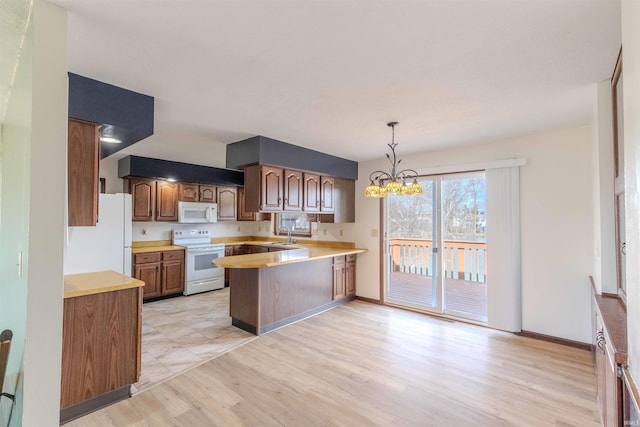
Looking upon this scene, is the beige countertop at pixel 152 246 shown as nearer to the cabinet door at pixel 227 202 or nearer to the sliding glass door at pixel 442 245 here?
the cabinet door at pixel 227 202

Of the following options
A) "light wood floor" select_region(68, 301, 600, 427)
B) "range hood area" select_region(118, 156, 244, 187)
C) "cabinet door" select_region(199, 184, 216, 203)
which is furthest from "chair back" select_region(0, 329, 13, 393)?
"cabinet door" select_region(199, 184, 216, 203)

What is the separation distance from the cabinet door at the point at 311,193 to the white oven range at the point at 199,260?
2.24 m

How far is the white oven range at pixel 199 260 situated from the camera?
17.3ft

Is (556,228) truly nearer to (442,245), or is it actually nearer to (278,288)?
(442,245)

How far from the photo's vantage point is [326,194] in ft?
15.3

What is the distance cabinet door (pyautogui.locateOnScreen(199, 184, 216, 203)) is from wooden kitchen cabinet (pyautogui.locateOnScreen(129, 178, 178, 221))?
491 mm

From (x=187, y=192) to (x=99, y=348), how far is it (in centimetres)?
380

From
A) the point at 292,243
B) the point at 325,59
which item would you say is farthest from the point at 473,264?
the point at 325,59

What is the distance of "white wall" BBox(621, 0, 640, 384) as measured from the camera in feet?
3.18

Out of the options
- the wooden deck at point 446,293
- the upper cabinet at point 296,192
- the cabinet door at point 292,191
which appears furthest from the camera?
the wooden deck at point 446,293

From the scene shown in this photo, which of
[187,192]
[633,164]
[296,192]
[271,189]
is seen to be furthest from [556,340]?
[187,192]

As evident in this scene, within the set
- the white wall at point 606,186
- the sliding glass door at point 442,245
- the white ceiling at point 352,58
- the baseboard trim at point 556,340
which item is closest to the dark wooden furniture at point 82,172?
the white ceiling at point 352,58

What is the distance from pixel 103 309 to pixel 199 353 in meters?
1.17

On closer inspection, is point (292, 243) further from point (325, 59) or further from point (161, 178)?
point (325, 59)
